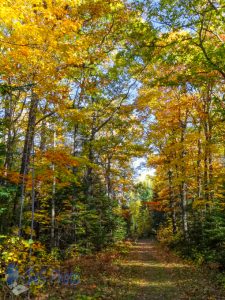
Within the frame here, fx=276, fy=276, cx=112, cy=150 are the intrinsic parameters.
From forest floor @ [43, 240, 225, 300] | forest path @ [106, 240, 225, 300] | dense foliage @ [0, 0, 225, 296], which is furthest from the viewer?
dense foliage @ [0, 0, 225, 296]

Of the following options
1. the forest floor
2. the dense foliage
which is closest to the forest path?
the forest floor

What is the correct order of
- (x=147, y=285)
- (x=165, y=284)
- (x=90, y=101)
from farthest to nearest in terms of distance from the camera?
(x=90, y=101) < (x=165, y=284) < (x=147, y=285)

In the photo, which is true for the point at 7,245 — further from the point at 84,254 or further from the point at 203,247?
the point at 203,247

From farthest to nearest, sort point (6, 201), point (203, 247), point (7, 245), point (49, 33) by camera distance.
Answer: point (203, 247) < point (6, 201) < point (49, 33) < point (7, 245)

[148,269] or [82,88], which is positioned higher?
[82,88]

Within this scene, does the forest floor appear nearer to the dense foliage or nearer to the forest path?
the forest path

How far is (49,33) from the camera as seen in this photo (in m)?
9.37

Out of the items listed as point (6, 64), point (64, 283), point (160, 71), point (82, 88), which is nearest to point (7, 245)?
point (64, 283)

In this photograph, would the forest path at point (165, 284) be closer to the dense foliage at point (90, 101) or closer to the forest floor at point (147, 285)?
the forest floor at point (147, 285)

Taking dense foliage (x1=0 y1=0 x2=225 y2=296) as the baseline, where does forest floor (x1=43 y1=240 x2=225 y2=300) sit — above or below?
below

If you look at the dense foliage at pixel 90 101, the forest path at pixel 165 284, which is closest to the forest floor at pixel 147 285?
the forest path at pixel 165 284

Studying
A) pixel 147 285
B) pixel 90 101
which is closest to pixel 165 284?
pixel 147 285

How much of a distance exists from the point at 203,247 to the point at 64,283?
8.73 meters

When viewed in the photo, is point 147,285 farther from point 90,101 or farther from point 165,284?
point 90,101
